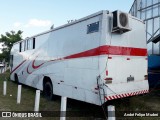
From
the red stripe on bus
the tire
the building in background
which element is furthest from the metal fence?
the tire

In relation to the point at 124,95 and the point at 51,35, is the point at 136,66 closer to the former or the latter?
the point at 124,95

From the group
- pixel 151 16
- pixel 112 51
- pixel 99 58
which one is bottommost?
pixel 99 58

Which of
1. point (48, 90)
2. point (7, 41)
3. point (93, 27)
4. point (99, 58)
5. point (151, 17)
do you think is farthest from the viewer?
point (7, 41)

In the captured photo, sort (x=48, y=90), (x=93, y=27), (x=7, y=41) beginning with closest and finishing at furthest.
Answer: (x=93, y=27)
(x=48, y=90)
(x=7, y=41)

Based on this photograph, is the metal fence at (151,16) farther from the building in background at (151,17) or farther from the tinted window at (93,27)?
the tinted window at (93,27)

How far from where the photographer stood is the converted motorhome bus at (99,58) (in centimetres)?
666

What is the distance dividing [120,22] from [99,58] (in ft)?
4.35

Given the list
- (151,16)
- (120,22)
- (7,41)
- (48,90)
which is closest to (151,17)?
(151,16)

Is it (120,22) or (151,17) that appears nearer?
(120,22)

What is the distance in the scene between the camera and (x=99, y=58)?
6656mm

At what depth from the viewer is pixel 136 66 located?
25.4 feet

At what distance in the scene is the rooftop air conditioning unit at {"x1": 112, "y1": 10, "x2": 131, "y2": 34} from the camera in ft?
21.7

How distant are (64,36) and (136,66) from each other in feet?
10.4

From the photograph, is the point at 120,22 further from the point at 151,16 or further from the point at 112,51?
the point at 151,16
